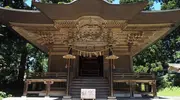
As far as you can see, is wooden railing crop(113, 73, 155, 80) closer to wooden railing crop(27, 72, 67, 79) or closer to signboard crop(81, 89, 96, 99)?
signboard crop(81, 89, 96, 99)

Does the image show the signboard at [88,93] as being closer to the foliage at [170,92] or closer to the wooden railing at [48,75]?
the wooden railing at [48,75]

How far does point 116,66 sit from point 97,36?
3.79m

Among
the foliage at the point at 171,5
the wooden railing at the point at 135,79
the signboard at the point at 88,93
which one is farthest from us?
the foliage at the point at 171,5

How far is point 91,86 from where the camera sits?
456 inches

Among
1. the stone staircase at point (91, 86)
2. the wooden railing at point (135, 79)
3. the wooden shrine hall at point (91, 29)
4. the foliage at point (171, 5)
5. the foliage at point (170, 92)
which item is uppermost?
the foliage at point (171, 5)

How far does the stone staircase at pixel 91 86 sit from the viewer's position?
10.9 metres

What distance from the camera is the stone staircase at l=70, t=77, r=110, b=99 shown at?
10914 mm

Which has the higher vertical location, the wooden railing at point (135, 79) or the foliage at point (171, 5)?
the foliage at point (171, 5)

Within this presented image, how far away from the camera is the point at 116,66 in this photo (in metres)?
13.6

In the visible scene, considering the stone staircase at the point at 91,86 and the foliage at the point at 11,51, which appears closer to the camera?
the stone staircase at the point at 91,86

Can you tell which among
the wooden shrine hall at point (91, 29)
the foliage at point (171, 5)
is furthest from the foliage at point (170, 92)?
the foliage at point (171, 5)

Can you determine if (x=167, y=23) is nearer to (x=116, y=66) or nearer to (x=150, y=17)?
(x=150, y=17)

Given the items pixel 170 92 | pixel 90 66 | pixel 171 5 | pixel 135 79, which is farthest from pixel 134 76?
pixel 171 5

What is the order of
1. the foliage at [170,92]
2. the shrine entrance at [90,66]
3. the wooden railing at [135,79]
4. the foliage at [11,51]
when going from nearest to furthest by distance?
the wooden railing at [135,79]
the shrine entrance at [90,66]
the foliage at [170,92]
the foliage at [11,51]
